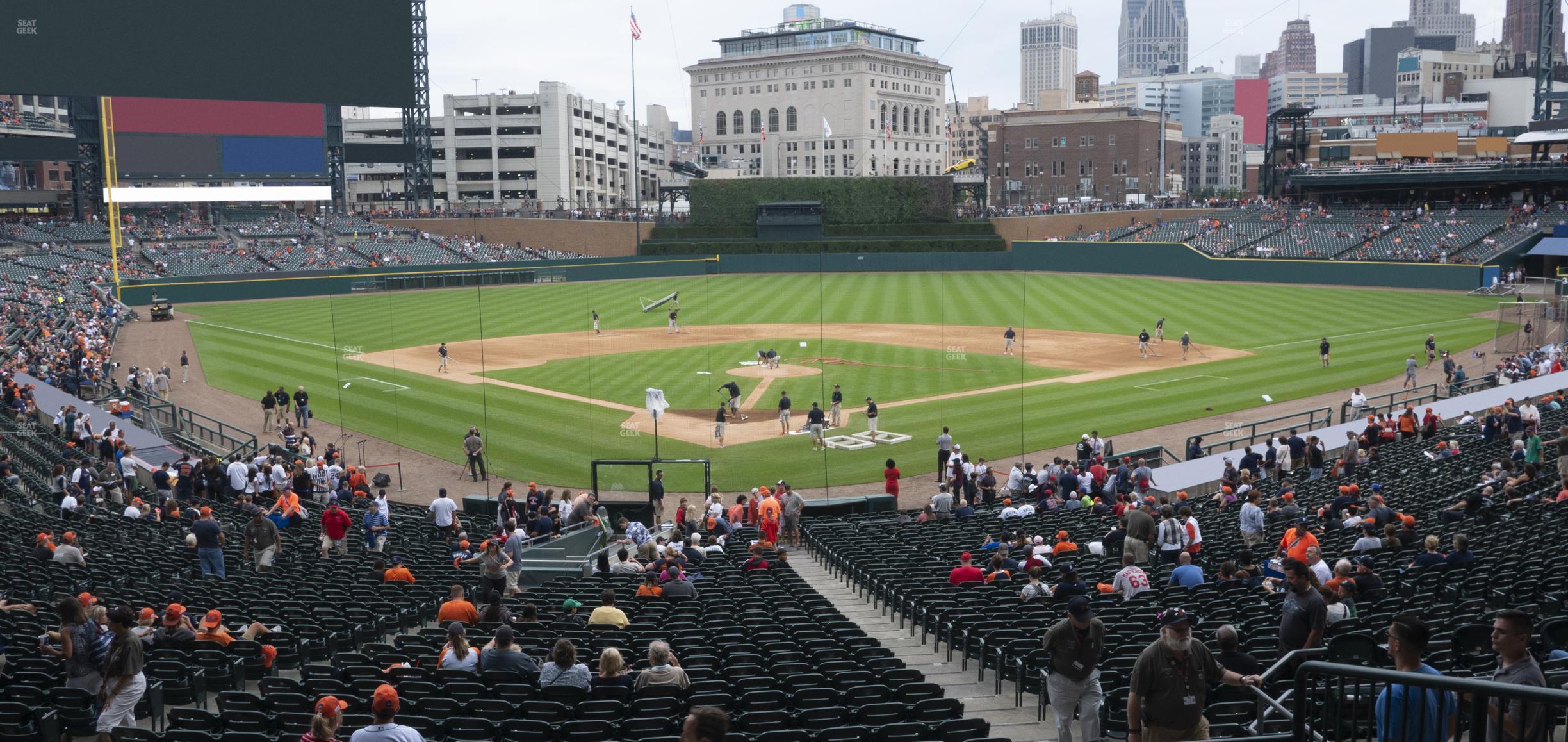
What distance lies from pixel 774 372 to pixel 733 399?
24.3 feet

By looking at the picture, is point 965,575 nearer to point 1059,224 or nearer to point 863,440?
point 863,440

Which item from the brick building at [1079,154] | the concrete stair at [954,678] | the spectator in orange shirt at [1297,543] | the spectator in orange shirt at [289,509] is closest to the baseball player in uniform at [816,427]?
the concrete stair at [954,678]

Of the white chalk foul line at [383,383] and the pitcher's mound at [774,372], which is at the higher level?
the pitcher's mound at [774,372]

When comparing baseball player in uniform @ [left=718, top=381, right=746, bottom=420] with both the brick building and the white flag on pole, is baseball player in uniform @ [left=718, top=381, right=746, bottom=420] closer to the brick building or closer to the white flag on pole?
the white flag on pole

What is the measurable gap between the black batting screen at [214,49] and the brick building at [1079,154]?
8229 centimetres

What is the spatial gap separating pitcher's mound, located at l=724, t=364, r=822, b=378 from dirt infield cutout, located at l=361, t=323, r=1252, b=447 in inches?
1.8

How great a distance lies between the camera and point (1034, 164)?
13525 centimetres

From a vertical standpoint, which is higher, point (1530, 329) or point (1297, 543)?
point (1530, 329)

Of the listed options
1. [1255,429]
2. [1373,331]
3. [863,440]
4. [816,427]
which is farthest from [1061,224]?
[816,427]

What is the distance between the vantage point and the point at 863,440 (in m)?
30.9

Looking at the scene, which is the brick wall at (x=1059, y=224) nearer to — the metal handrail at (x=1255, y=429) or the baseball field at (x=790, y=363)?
the baseball field at (x=790, y=363)

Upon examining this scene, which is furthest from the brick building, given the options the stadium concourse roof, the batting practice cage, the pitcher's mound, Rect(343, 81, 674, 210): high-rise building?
the stadium concourse roof

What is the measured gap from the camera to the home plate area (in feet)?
99.6

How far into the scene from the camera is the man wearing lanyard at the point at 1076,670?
844cm
